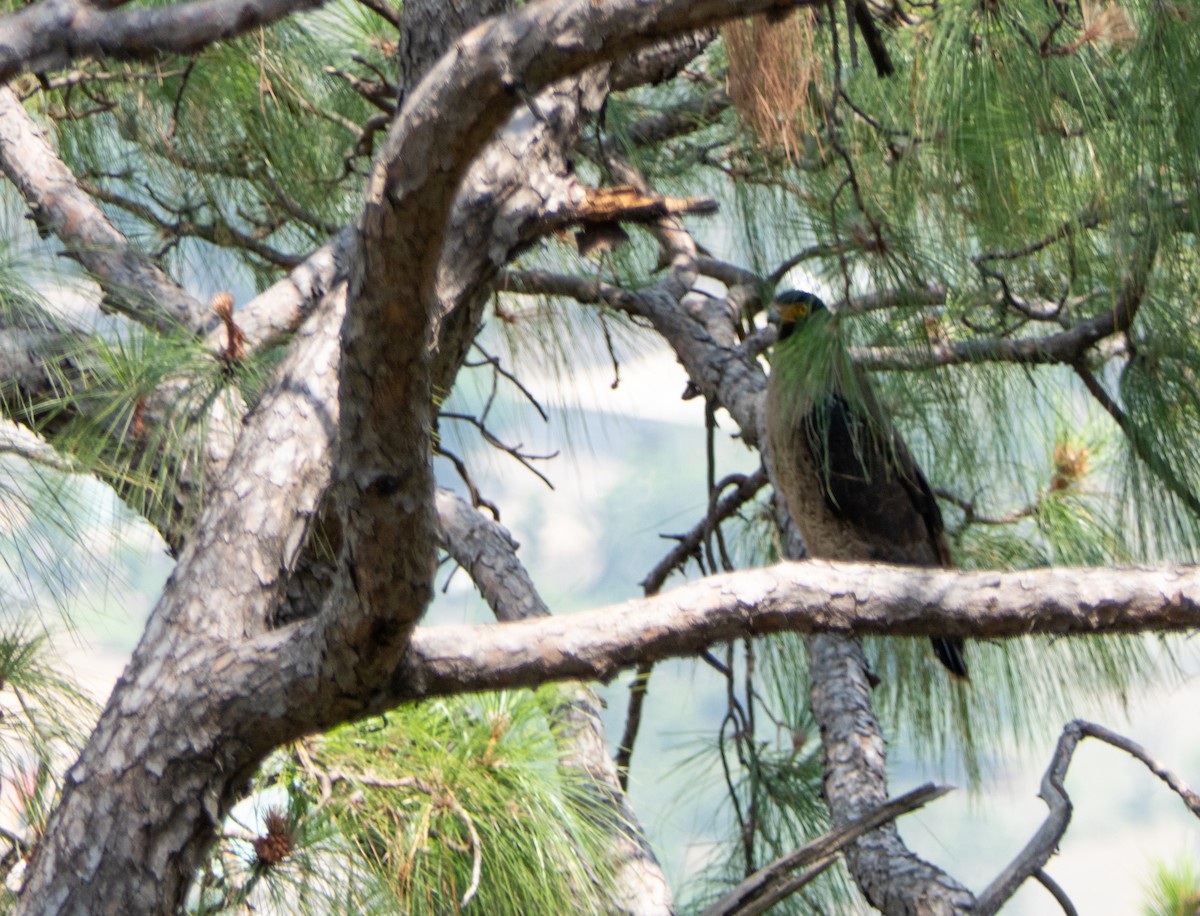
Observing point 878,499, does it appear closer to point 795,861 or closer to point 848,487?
→ point 848,487

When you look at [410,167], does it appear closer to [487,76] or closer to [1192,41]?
[487,76]

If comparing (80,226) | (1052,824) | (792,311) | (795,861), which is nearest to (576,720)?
(795,861)

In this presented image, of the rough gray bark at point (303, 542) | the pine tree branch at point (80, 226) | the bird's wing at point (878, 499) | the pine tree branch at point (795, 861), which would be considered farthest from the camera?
the bird's wing at point (878, 499)

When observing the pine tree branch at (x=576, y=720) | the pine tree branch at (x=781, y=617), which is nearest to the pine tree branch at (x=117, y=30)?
the pine tree branch at (x=781, y=617)

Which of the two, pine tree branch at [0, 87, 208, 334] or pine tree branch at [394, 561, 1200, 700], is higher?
pine tree branch at [0, 87, 208, 334]

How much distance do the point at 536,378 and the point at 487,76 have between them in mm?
1619

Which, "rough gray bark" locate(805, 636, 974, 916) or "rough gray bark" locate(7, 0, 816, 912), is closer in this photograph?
"rough gray bark" locate(7, 0, 816, 912)

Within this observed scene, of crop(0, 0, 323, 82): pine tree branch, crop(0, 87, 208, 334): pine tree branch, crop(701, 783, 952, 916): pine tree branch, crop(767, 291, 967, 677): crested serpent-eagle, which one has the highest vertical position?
crop(767, 291, 967, 677): crested serpent-eagle

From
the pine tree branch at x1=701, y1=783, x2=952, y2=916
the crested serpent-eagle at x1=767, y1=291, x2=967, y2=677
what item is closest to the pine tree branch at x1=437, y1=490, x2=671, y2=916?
the pine tree branch at x1=701, y1=783, x2=952, y2=916

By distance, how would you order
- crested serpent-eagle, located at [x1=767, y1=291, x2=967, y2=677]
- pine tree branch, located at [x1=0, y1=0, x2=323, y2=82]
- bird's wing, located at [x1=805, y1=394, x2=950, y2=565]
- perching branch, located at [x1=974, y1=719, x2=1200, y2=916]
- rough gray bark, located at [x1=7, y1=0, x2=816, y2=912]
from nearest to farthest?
rough gray bark, located at [x1=7, y1=0, x2=816, y2=912] → pine tree branch, located at [x1=0, y1=0, x2=323, y2=82] → perching branch, located at [x1=974, y1=719, x2=1200, y2=916] → crested serpent-eagle, located at [x1=767, y1=291, x2=967, y2=677] → bird's wing, located at [x1=805, y1=394, x2=950, y2=565]

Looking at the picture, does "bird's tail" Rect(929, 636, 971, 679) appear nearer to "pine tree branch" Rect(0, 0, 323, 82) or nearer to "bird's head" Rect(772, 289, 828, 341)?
"bird's head" Rect(772, 289, 828, 341)

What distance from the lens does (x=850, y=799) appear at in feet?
4.29

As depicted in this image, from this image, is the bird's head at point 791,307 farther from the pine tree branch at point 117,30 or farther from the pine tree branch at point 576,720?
the pine tree branch at point 117,30

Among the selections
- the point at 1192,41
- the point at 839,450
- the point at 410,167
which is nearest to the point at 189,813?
the point at 410,167
